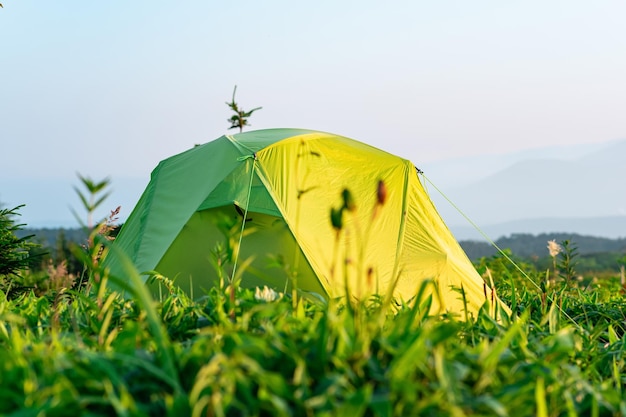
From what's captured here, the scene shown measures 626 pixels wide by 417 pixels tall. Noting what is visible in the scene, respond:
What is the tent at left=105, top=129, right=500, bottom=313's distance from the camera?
5.21m

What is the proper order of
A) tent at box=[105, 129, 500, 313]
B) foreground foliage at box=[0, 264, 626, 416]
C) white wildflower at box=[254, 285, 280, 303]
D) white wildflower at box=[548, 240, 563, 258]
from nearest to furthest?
foreground foliage at box=[0, 264, 626, 416] → white wildflower at box=[254, 285, 280, 303] → tent at box=[105, 129, 500, 313] → white wildflower at box=[548, 240, 563, 258]

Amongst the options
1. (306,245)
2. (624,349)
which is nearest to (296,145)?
(306,245)

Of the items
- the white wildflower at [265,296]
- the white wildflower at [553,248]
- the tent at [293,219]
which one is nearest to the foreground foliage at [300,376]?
the white wildflower at [265,296]

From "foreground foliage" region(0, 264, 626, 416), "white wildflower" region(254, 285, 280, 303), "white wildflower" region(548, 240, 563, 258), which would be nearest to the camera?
"foreground foliage" region(0, 264, 626, 416)

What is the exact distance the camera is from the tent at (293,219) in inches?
205

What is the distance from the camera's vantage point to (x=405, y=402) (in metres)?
1.83

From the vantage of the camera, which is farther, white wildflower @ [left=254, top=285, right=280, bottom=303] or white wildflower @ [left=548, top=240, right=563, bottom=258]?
white wildflower @ [left=548, top=240, right=563, bottom=258]

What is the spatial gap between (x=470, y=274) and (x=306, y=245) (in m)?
1.63

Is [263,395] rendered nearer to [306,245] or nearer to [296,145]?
[306,245]

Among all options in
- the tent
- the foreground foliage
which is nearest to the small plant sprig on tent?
the tent

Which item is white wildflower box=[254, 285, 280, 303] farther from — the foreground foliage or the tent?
the tent

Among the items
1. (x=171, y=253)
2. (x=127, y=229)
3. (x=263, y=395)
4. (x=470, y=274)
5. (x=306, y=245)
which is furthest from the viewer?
(x=127, y=229)

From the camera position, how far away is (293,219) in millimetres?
5250

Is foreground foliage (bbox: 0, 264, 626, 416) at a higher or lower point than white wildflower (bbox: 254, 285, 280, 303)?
lower
